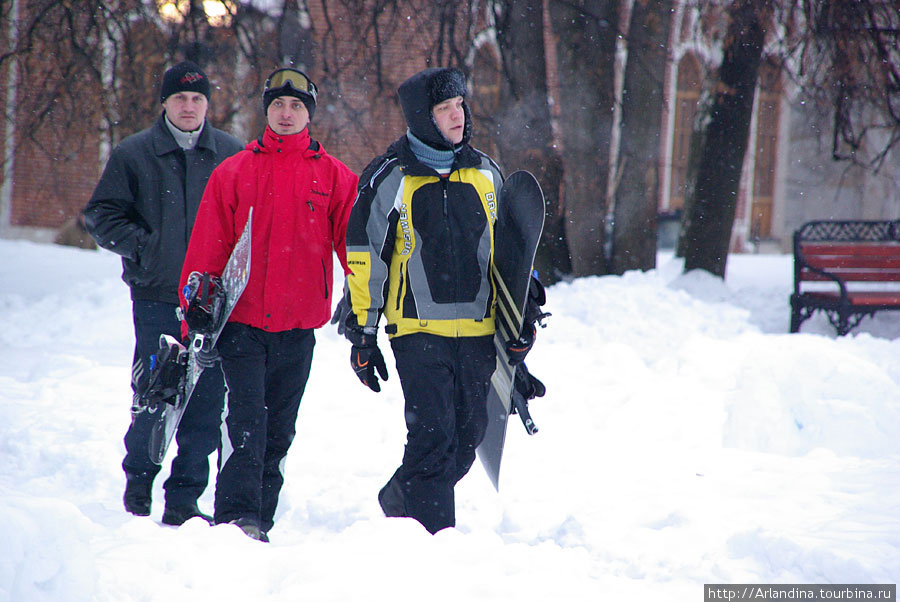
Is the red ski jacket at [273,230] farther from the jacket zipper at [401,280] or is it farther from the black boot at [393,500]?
the black boot at [393,500]

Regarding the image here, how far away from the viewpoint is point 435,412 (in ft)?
10.7

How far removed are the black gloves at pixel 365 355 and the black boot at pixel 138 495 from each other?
1.23 metres

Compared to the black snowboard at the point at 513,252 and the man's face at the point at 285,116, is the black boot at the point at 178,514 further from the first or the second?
the man's face at the point at 285,116

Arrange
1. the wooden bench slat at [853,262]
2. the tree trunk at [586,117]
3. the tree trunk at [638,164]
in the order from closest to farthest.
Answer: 1. the tree trunk at [586,117]
2. the wooden bench slat at [853,262]
3. the tree trunk at [638,164]

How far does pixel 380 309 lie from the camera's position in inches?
131

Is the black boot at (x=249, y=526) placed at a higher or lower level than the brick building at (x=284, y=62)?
lower

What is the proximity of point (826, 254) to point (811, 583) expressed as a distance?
297 inches

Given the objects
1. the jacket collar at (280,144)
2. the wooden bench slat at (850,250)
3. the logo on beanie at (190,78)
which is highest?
the logo on beanie at (190,78)

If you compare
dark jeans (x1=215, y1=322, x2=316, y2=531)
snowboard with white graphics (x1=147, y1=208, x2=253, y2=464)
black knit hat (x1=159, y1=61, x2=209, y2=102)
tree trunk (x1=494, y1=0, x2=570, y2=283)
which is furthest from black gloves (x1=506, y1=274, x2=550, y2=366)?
tree trunk (x1=494, y1=0, x2=570, y2=283)

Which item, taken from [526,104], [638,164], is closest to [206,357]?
[526,104]

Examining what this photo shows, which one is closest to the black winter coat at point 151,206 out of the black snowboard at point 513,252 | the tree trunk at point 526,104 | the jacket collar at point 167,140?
the jacket collar at point 167,140

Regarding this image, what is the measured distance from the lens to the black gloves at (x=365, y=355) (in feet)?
10.9

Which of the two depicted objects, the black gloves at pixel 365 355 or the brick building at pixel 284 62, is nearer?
the black gloves at pixel 365 355

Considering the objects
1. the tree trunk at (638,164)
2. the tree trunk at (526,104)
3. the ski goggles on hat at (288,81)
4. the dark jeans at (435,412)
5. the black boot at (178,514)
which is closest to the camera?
the dark jeans at (435,412)
